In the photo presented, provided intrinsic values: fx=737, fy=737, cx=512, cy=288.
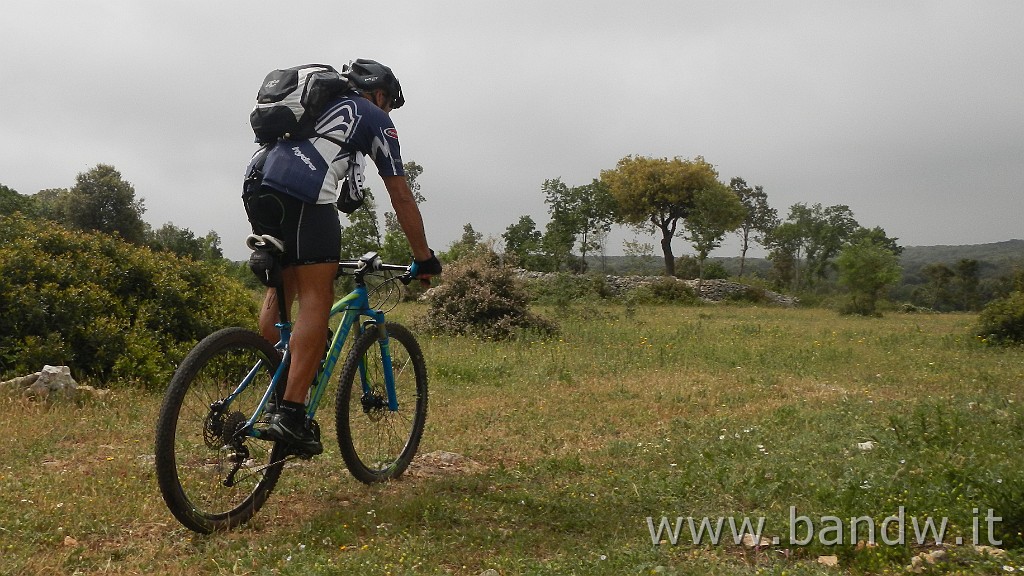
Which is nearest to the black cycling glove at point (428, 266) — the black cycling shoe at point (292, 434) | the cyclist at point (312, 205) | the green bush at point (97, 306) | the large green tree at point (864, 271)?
the cyclist at point (312, 205)

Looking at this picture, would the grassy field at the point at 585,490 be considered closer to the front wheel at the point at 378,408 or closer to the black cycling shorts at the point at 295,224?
the front wheel at the point at 378,408

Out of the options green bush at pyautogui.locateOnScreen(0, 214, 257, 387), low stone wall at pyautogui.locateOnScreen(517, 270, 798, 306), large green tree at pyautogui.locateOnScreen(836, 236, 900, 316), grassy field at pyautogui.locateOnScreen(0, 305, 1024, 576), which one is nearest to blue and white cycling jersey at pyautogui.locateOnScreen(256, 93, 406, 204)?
grassy field at pyautogui.locateOnScreen(0, 305, 1024, 576)

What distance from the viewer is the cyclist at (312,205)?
3.30 meters

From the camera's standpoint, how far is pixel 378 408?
4113mm

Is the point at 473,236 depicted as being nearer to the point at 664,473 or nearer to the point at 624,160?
the point at 624,160

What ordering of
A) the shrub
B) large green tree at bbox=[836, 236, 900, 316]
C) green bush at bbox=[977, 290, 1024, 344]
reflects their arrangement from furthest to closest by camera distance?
large green tree at bbox=[836, 236, 900, 316] → the shrub → green bush at bbox=[977, 290, 1024, 344]

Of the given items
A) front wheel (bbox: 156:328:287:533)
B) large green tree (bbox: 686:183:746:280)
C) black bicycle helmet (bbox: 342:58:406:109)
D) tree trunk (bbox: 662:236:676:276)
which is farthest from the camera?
tree trunk (bbox: 662:236:676:276)

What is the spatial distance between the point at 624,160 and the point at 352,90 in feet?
144

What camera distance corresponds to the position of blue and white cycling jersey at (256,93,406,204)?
3293 millimetres

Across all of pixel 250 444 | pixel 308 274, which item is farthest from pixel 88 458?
pixel 308 274

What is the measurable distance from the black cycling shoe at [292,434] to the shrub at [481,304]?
8.43 meters

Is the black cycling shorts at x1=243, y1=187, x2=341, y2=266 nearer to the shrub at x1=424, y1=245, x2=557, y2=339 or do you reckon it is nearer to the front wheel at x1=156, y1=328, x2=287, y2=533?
the front wheel at x1=156, y1=328, x2=287, y2=533

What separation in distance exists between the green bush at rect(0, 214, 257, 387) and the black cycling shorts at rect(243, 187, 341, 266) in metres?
3.67

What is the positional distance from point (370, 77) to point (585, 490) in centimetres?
246
